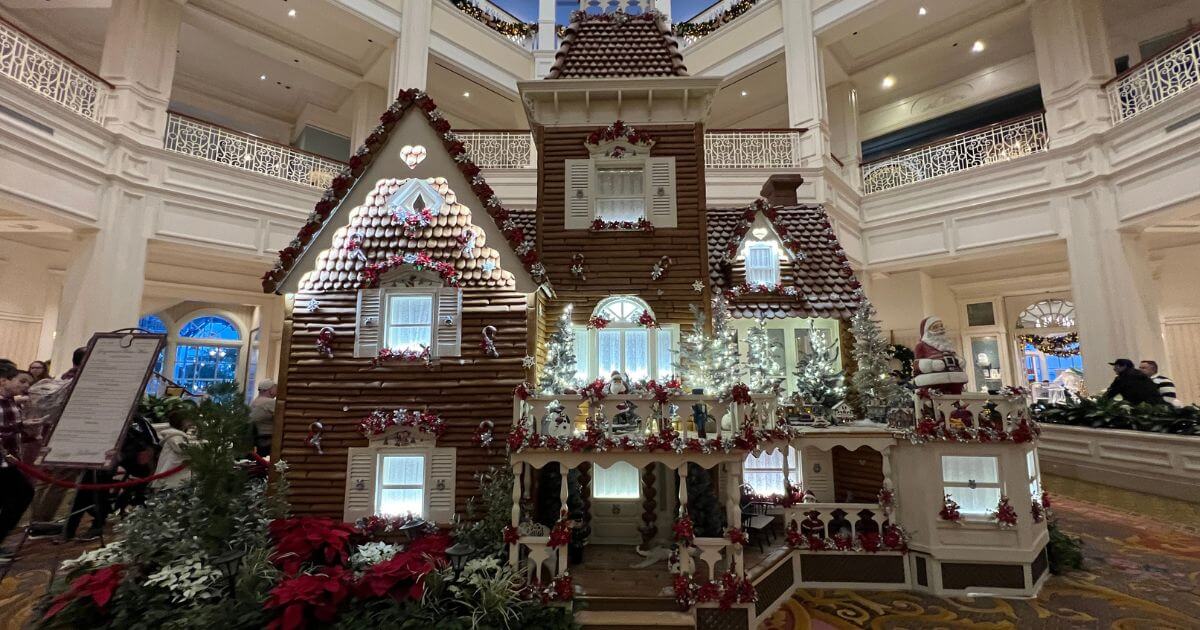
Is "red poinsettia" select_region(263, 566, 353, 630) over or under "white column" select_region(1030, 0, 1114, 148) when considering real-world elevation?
under

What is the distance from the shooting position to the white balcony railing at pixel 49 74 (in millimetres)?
11109

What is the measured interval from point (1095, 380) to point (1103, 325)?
1492 mm

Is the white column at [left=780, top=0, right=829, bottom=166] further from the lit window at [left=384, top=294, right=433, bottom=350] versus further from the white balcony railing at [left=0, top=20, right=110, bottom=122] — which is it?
the white balcony railing at [left=0, top=20, right=110, bottom=122]

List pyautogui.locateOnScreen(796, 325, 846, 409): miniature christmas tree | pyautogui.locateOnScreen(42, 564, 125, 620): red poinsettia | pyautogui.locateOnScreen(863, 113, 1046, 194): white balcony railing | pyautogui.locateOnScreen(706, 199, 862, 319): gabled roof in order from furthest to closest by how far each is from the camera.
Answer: pyautogui.locateOnScreen(863, 113, 1046, 194): white balcony railing < pyautogui.locateOnScreen(706, 199, 862, 319): gabled roof < pyautogui.locateOnScreen(796, 325, 846, 409): miniature christmas tree < pyautogui.locateOnScreen(42, 564, 125, 620): red poinsettia

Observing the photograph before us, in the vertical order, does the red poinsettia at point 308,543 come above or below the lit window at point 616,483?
below

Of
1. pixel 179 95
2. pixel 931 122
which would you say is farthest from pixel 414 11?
pixel 931 122

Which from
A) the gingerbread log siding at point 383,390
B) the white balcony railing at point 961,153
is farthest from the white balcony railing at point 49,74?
the white balcony railing at point 961,153

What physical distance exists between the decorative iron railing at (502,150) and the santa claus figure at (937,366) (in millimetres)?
11940

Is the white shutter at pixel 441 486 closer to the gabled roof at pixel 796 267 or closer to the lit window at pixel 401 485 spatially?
the lit window at pixel 401 485

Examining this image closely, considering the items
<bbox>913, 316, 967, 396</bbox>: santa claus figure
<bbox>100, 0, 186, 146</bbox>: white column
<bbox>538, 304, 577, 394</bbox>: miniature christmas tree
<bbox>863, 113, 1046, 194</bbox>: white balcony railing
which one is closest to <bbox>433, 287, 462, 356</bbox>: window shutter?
<bbox>538, 304, 577, 394</bbox>: miniature christmas tree

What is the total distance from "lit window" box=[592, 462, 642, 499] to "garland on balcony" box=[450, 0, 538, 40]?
1828 centimetres

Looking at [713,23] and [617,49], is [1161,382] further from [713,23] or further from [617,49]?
[713,23]

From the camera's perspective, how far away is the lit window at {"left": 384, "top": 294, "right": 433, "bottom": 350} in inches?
333

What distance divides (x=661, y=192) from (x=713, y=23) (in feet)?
47.2
